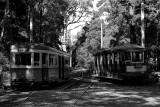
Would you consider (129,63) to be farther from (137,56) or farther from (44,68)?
(44,68)

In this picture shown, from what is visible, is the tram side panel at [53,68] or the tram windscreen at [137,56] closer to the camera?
the tram side panel at [53,68]

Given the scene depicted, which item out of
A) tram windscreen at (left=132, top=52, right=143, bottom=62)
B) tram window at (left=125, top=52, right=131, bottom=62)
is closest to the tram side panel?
tram window at (left=125, top=52, right=131, bottom=62)

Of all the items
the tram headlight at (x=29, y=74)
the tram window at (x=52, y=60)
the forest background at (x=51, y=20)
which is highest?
the forest background at (x=51, y=20)

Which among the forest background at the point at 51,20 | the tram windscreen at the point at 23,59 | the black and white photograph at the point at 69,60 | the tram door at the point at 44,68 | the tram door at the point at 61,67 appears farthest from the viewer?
the forest background at the point at 51,20

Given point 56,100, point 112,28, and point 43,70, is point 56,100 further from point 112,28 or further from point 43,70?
point 112,28

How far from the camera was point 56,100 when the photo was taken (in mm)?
12852

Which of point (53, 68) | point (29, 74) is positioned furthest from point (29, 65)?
point (53, 68)

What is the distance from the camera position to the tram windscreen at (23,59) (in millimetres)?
18328

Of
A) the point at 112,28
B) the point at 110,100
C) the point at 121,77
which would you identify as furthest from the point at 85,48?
the point at 110,100

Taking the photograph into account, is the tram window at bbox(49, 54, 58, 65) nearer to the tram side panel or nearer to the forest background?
the tram side panel

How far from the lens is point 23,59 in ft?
60.3

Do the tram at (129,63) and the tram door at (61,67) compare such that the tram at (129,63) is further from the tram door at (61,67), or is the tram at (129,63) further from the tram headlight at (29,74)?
the tram headlight at (29,74)

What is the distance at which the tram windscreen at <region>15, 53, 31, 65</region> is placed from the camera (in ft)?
60.1

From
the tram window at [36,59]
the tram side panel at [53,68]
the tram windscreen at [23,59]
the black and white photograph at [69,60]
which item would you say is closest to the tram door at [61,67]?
the black and white photograph at [69,60]
